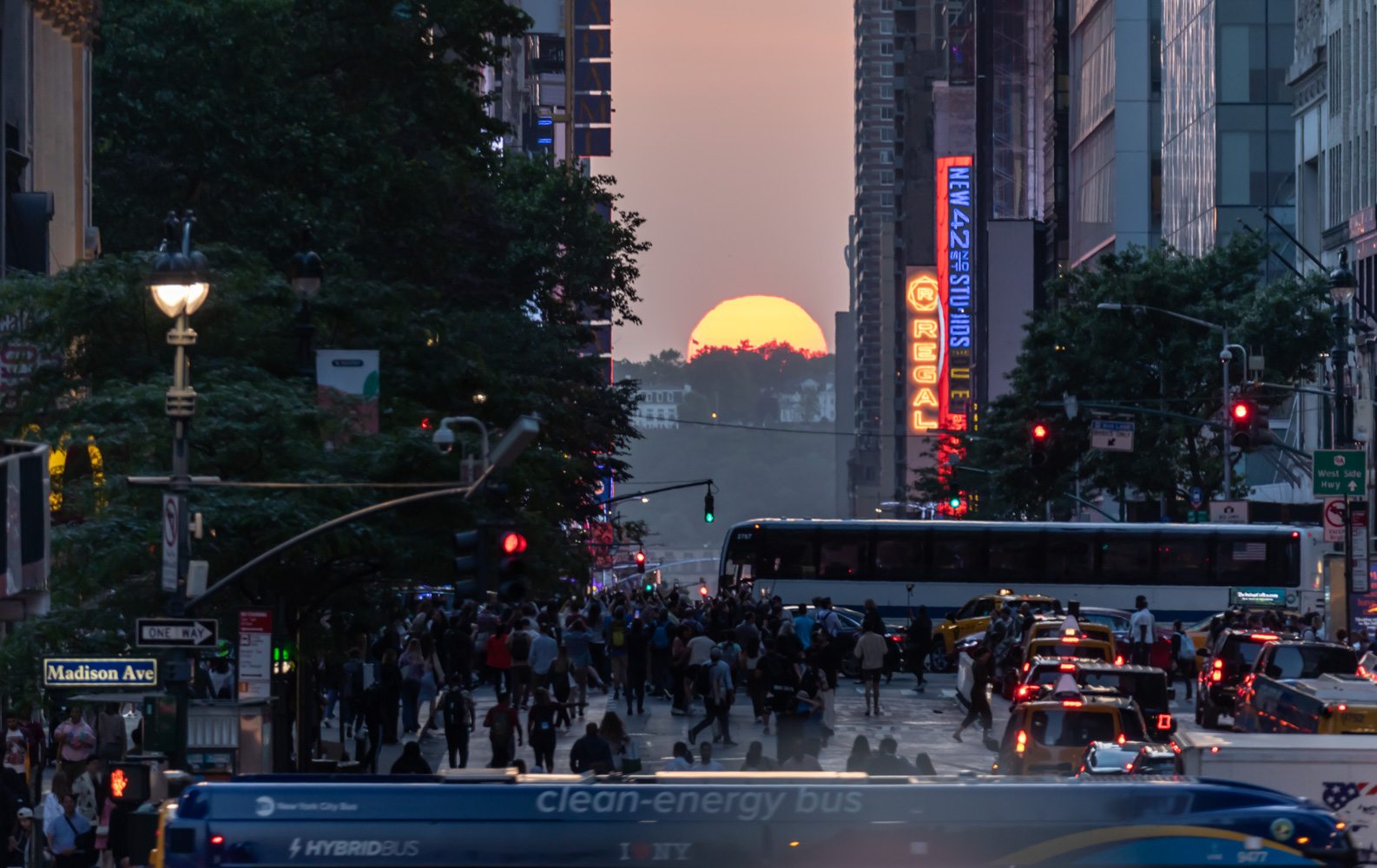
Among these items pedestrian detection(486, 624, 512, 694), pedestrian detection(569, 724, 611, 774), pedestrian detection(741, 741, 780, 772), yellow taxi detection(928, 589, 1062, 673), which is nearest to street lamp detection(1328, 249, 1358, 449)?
yellow taxi detection(928, 589, 1062, 673)

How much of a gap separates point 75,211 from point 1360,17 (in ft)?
151

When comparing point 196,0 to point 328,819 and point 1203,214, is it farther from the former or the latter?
point 1203,214

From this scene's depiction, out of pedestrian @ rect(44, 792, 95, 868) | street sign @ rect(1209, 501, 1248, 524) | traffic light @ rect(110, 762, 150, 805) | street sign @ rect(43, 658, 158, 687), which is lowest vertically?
pedestrian @ rect(44, 792, 95, 868)

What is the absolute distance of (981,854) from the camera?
565 inches

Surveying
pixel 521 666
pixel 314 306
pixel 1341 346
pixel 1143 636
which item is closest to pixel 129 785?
pixel 314 306

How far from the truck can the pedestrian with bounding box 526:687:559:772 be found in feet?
43.5

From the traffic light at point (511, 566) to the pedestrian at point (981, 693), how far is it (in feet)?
44.5

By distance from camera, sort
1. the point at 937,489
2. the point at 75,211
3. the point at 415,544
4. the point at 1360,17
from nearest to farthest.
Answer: the point at 415,544 < the point at 75,211 < the point at 1360,17 < the point at 937,489

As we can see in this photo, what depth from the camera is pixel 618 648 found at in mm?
41719

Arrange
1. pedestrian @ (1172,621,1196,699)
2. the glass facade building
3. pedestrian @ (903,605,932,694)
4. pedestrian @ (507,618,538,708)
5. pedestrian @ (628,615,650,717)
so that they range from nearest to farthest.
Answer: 1. pedestrian @ (507,618,538,708)
2. pedestrian @ (628,615,650,717)
3. pedestrian @ (1172,621,1196,699)
4. pedestrian @ (903,605,932,694)
5. the glass facade building

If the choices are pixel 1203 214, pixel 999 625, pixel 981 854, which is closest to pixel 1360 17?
pixel 1203 214

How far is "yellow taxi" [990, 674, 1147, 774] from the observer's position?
25.7 meters

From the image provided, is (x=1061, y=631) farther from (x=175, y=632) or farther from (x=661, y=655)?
(x=175, y=632)

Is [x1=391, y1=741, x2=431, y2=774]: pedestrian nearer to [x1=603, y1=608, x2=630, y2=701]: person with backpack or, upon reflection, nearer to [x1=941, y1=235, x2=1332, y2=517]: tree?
[x1=603, y1=608, x2=630, y2=701]: person with backpack
